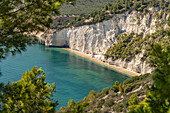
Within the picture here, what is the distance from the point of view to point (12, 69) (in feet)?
142

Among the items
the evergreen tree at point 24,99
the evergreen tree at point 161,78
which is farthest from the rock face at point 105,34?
the evergreen tree at point 161,78

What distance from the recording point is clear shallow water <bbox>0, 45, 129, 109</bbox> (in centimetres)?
3469

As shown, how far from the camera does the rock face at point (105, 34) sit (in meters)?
50.2

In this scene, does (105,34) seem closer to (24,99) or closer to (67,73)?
(67,73)

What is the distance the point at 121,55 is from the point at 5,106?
152ft

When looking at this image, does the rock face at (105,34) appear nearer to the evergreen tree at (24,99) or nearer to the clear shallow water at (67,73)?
the clear shallow water at (67,73)

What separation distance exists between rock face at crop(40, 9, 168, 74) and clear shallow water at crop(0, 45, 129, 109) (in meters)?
5.37

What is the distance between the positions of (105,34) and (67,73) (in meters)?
22.9

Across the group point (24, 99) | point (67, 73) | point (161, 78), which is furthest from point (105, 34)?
point (161, 78)

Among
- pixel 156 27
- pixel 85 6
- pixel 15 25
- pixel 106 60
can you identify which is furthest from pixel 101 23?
pixel 15 25

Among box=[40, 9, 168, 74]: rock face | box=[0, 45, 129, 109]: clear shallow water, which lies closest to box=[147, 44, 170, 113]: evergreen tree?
box=[0, 45, 129, 109]: clear shallow water

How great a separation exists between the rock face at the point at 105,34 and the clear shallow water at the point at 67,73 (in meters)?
5.37

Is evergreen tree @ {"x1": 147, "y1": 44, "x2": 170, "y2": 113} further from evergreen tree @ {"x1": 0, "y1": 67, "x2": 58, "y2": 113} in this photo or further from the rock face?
the rock face

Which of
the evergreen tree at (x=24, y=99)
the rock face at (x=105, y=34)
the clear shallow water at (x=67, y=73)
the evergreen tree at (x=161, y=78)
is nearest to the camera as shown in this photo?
the evergreen tree at (x=161, y=78)
